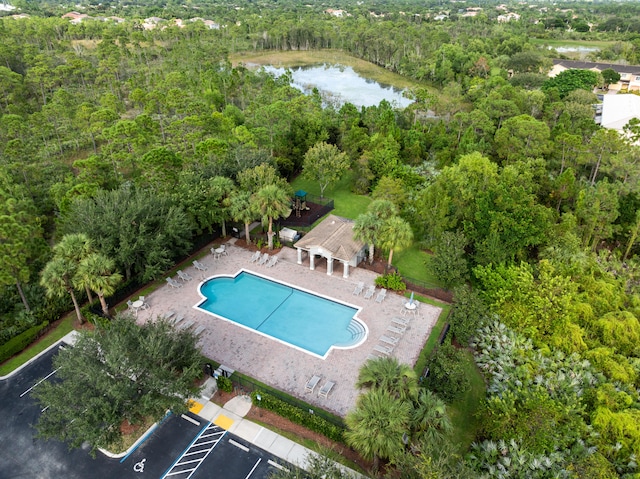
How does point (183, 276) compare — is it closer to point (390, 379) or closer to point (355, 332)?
point (355, 332)

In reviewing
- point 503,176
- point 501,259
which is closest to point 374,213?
point 501,259

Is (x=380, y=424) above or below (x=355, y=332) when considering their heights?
above

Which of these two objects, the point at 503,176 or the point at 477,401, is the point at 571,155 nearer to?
the point at 503,176

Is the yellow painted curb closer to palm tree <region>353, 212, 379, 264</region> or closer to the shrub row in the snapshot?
the shrub row

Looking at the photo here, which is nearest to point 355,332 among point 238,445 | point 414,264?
point 414,264

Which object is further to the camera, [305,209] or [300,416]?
[305,209]

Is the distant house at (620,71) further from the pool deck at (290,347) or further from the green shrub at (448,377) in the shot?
the green shrub at (448,377)

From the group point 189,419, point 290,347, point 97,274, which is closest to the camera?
point 189,419
